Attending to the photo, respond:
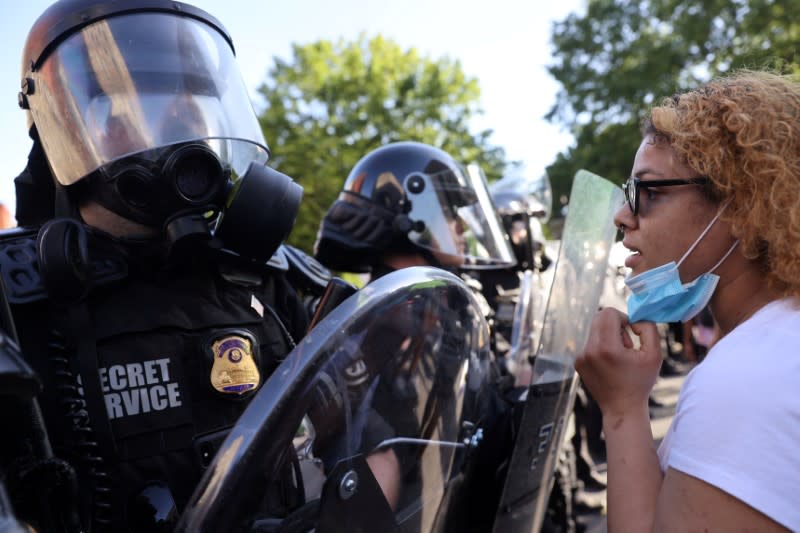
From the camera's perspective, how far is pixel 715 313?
1508mm

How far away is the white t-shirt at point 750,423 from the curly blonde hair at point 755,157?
0.55 ft

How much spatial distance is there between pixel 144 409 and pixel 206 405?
0.48ft

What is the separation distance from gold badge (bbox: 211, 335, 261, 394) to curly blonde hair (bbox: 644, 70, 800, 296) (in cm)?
114

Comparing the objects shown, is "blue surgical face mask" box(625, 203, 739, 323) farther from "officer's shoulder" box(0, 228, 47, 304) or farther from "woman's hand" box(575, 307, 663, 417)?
"officer's shoulder" box(0, 228, 47, 304)

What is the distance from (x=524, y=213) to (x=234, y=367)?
417 centimetres

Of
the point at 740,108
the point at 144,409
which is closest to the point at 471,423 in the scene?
the point at 144,409

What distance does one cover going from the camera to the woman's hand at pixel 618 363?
1.44 m

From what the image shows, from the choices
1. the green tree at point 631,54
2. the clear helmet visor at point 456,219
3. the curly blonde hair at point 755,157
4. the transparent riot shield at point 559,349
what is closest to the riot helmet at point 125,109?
the transparent riot shield at point 559,349

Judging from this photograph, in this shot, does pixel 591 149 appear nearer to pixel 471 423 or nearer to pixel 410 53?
pixel 410 53

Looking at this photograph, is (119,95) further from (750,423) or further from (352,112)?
(352,112)

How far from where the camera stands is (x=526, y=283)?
435cm

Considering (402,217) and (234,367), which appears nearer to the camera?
(234,367)

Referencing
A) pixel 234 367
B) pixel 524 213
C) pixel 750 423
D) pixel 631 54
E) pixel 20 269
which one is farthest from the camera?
pixel 631 54

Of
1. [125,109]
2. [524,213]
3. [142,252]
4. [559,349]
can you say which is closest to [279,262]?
[142,252]
